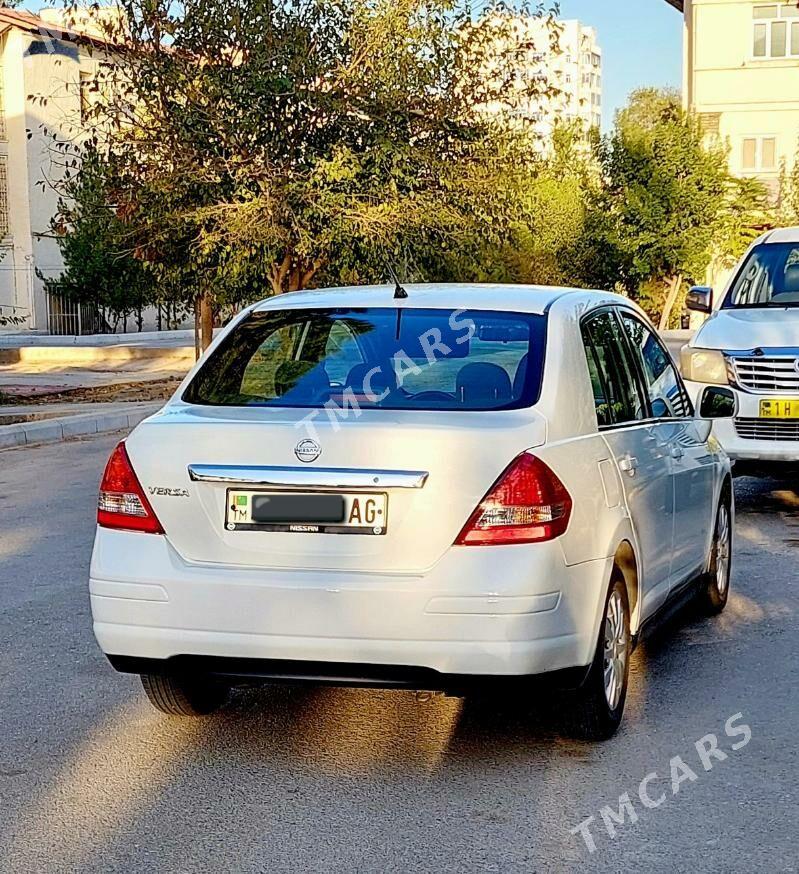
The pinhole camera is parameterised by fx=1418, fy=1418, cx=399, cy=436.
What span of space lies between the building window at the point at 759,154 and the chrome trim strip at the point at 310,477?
4342 cm

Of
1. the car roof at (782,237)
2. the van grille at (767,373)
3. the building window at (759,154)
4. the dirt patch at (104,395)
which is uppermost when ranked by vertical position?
the building window at (759,154)

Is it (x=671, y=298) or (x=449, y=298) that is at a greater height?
(x=449, y=298)

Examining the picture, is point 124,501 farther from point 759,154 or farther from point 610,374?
point 759,154

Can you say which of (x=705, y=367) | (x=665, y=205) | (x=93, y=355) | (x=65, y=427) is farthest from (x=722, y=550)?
(x=665, y=205)

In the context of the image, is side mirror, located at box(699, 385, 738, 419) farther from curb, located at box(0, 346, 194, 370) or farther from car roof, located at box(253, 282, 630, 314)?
curb, located at box(0, 346, 194, 370)

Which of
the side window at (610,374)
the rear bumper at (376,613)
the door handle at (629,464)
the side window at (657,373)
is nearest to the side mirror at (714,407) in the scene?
the side window at (657,373)

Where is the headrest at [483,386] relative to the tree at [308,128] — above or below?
below

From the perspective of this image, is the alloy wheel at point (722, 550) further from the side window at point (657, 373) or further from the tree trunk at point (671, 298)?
the tree trunk at point (671, 298)

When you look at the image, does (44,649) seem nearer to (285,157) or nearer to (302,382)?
(302,382)

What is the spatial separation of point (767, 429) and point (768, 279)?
1915 mm

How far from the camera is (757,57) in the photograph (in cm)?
4497

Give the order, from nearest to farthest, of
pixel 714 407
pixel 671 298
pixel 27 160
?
pixel 714 407, pixel 671 298, pixel 27 160

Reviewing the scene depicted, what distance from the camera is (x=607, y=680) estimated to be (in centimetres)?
505

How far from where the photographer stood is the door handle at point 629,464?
5.17 meters
